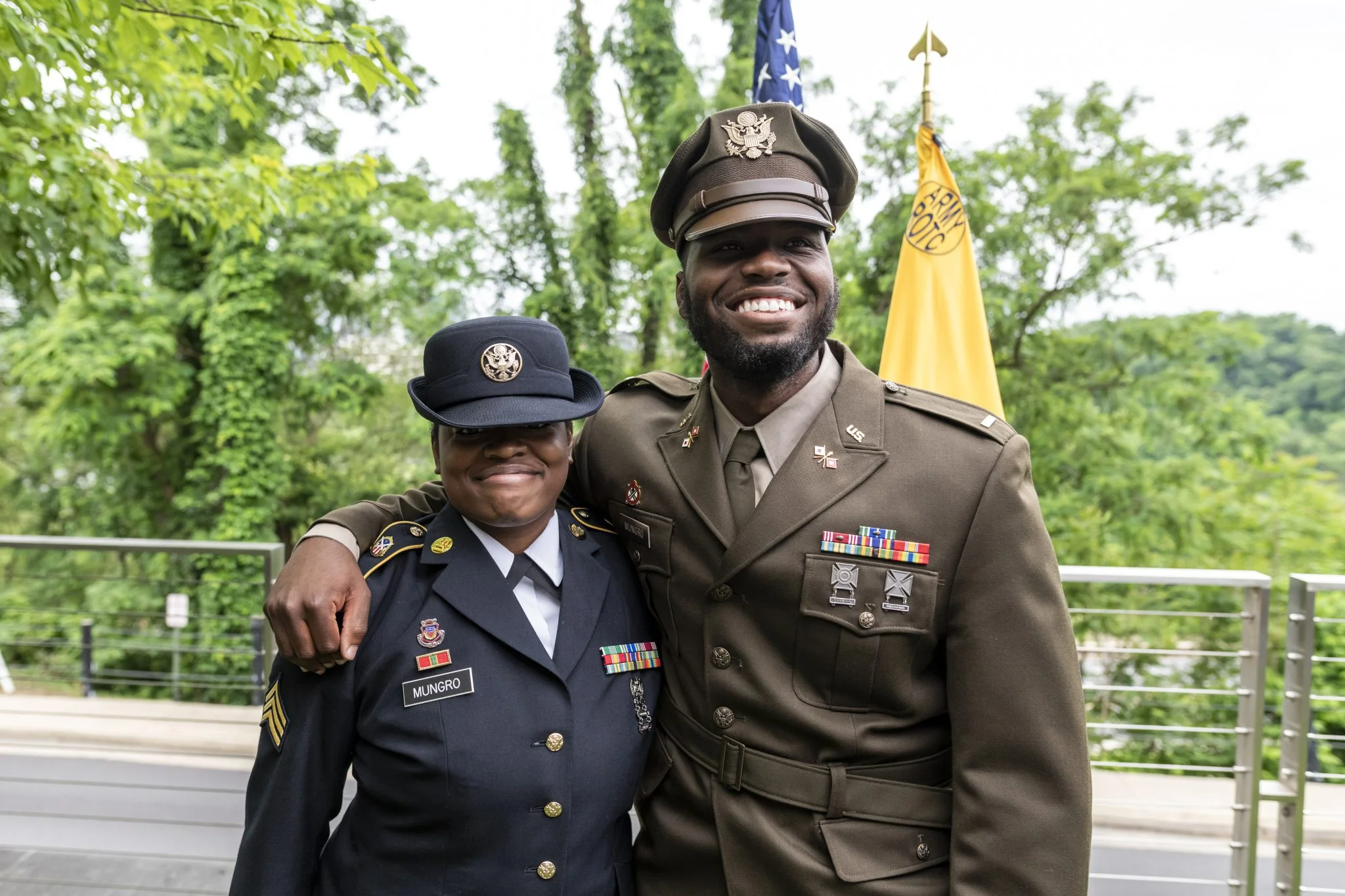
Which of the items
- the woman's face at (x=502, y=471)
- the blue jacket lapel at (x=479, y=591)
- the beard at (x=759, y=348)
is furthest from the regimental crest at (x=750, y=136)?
the blue jacket lapel at (x=479, y=591)

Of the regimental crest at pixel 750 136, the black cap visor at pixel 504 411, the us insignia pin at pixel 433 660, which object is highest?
the regimental crest at pixel 750 136

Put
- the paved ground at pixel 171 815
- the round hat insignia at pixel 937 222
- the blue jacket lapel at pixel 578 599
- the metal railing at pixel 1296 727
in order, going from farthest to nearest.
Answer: the round hat insignia at pixel 937 222, the paved ground at pixel 171 815, the metal railing at pixel 1296 727, the blue jacket lapel at pixel 578 599

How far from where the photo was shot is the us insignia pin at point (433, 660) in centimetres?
151

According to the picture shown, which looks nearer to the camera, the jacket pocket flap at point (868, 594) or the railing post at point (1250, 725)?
the jacket pocket flap at point (868, 594)

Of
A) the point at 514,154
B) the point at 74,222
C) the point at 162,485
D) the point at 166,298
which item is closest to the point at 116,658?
the point at 162,485

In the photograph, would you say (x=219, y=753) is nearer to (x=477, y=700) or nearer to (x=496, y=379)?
(x=477, y=700)

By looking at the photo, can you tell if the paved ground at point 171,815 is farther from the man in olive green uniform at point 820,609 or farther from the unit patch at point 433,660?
the man in olive green uniform at point 820,609

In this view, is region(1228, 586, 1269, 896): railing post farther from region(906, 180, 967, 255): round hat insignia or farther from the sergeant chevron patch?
the sergeant chevron patch

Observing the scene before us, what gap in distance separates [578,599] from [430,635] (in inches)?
10.3

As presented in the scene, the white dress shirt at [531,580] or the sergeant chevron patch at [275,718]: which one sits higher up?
the white dress shirt at [531,580]

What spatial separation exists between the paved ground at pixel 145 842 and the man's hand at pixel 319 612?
5.48 feet

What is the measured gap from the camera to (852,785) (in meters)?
1.46

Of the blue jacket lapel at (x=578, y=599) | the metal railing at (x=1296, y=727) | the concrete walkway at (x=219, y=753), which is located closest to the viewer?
the blue jacket lapel at (x=578, y=599)

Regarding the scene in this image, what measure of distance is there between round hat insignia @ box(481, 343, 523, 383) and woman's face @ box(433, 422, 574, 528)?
0.10m
